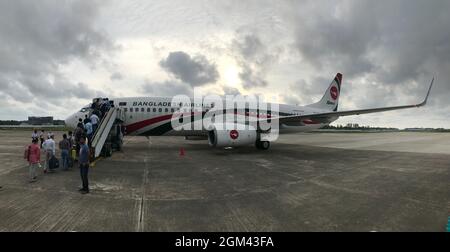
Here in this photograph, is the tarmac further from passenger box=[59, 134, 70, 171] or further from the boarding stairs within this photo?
the boarding stairs

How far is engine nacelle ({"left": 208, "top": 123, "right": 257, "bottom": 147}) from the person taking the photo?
50.8 ft

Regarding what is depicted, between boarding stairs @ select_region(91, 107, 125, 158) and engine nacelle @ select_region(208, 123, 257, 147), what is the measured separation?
5.88 meters

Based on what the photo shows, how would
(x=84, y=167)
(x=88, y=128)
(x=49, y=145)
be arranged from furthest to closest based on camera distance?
(x=88, y=128), (x=49, y=145), (x=84, y=167)

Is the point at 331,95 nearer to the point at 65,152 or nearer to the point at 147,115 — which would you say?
the point at 147,115

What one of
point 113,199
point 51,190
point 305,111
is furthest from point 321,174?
point 305,111

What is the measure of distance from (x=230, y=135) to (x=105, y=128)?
22.9 ft

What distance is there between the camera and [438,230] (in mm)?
4668

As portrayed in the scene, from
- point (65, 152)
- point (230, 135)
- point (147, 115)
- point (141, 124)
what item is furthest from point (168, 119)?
point (65, 152)

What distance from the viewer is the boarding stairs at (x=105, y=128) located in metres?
11.9

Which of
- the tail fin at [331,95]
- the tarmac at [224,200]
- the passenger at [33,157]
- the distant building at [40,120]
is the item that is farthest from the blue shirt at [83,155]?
the distant building at [40,120]

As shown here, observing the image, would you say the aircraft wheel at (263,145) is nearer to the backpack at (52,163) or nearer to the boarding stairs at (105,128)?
the boarding stairs at (105,128)

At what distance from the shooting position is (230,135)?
1570 centimetres
